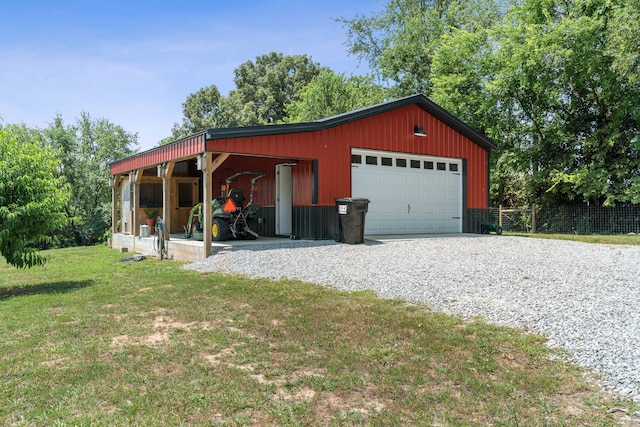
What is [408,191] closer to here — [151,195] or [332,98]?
[151,195]

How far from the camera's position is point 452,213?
14.0 m

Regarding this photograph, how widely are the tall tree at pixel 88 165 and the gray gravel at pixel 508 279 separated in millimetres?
17986

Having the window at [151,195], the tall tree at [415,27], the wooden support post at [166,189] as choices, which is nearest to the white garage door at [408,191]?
the wooden support post at [166,189]

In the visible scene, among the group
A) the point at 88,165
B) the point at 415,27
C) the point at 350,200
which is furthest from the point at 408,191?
the point at 88,165

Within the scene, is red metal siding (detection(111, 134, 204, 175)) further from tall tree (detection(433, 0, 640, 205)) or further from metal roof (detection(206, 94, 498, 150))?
tall tree (detection(433, 0, 640, 205))

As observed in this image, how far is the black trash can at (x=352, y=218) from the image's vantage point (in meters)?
10.4

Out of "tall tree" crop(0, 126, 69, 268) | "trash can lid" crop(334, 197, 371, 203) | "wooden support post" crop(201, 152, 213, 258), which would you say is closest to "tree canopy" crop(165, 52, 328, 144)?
"trash can lid" crop(334, 197, 371, 203)

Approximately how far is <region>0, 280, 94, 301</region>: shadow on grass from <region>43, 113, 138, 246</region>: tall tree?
17.7m

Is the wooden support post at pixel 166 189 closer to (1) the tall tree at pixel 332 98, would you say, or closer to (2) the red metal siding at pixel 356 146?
(2) the red metal siding at pixel 356 146

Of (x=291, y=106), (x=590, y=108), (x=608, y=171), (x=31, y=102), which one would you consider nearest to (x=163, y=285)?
(x=608, y=171)

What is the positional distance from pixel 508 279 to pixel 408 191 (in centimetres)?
699

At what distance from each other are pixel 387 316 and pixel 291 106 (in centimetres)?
3063

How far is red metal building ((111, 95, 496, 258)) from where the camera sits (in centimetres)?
1041

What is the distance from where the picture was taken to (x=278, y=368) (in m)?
3.17
